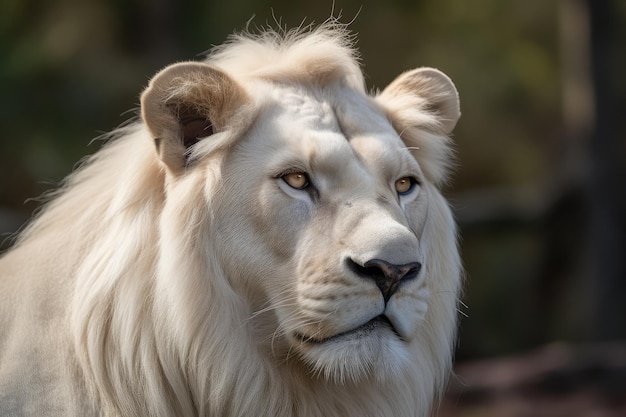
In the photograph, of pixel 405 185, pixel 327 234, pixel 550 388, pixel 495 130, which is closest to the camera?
pixel 327 234

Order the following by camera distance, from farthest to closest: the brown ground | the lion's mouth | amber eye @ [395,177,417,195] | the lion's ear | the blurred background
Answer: the blurred background < the brown ground < the lion's ear < amber eye @ [395,177,417,195] < the lion's mouth

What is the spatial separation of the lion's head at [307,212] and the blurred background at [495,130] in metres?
4.49

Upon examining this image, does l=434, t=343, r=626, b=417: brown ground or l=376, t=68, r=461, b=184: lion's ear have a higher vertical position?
l=376, t=68, r=461, b=184: lion's ear

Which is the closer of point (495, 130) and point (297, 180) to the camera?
point (297, 180)

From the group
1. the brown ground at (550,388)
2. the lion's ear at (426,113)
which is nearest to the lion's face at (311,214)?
the lion's ear at (426,113)

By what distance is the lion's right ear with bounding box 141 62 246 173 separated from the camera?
3402 mm

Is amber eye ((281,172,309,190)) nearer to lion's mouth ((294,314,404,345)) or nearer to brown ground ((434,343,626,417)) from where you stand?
lion's mouth ((294,314,404,345))

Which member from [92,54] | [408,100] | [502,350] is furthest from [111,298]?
[92,54]

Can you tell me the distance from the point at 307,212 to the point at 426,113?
3.11ft

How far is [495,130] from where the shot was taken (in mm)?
16344

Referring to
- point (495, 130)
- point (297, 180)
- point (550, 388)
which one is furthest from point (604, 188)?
point (297, 180)

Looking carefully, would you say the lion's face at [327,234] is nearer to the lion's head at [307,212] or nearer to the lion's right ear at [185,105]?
the lion's head at [307,212]

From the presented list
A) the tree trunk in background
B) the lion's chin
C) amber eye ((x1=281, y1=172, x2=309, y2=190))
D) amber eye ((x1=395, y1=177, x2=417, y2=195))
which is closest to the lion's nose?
the lion's chin

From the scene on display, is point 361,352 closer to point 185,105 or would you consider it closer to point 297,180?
point 297,180
